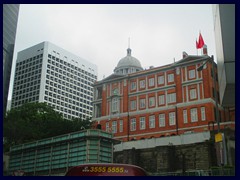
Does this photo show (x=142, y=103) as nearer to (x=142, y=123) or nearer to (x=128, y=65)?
(x=142, y=123)

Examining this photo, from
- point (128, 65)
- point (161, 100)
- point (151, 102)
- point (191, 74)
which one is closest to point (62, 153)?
point (161, 100)

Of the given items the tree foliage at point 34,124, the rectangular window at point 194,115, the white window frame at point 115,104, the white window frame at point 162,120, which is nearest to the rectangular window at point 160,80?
the white window frame at point 162,120

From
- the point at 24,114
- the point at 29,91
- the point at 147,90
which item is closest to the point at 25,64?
the point at 29,91

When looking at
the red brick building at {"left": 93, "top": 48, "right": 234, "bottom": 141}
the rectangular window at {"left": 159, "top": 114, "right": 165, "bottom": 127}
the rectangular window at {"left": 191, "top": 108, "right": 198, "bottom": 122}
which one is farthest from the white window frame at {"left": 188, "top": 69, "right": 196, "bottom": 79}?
the rectangular window at {"left": 159, "top": 114, "right": 165, "bottom": 127}

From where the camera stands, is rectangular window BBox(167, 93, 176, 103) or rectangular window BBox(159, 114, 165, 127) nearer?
rectangular window BBox(159, 114, 165, 127)

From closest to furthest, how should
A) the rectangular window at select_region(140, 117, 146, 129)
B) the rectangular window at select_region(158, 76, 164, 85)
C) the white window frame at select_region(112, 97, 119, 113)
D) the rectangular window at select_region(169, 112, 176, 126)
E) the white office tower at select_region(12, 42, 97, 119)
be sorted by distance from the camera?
1. the rectangular window at select_region(169, 112, 176, 126)
2. the rectangular window at select_region(140, 117, 146, 129)
3. the rectangular window at select_region(158, 76, 164, 85)
4. the white window frame at select_region(112, 97, 119, 113)
5. the white office tower at select_region(12, 42, 97, 119)

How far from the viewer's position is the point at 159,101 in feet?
166

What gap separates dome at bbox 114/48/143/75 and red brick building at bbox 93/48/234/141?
489 inches

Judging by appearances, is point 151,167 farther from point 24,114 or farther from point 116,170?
point 116,170

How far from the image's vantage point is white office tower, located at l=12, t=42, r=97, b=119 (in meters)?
67.5

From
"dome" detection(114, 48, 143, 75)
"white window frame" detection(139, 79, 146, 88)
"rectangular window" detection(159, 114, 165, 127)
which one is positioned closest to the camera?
"rectangular window" detection(159, 114, 165, 127)

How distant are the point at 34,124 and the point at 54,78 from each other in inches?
1385

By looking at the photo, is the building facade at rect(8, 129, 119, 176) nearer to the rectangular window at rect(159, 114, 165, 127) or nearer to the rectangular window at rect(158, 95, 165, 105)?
the rectangular window at rect(159, 114, 165, 127)

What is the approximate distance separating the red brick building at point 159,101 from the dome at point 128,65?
12431 mm
